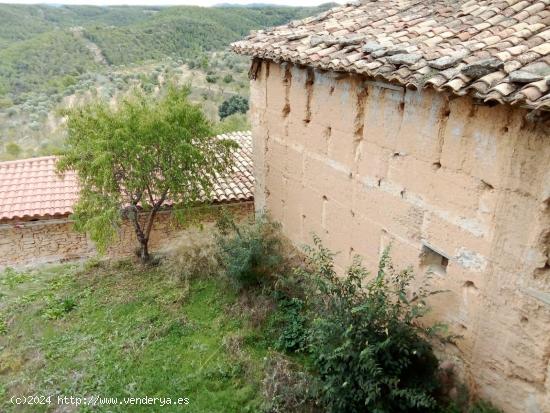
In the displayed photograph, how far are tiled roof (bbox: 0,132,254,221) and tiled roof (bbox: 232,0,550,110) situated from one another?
4310mm

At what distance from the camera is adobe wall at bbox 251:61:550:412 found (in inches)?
164

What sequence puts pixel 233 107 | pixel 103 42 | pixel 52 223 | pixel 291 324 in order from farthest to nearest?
pixel 103 42 < pixel 233 107 < pixel 52 223 < pixel 291 324

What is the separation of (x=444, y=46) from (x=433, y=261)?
7.79 feet

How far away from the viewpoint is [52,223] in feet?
34.5

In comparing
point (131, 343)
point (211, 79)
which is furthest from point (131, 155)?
point (211, 79)

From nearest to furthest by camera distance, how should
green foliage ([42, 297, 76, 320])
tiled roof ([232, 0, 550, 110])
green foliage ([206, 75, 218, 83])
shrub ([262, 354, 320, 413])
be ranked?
tiled roof ([232, 0, 550, 110]) < shrub ([262, 354, 320, 413]) < green foliage ([42, 297, 76, 320]) < green foliage ([206, 75, 218, 83])

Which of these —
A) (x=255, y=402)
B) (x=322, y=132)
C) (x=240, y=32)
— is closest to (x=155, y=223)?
(x=322, y=132)

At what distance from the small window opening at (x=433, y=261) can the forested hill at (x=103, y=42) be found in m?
30.5

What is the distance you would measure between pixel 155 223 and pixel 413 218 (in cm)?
694

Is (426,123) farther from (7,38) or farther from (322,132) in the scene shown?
(7,38)

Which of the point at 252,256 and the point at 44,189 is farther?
the point at 44,189

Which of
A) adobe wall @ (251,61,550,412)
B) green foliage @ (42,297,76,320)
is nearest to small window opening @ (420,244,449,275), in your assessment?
adobe wall @ (251,61,550,412)

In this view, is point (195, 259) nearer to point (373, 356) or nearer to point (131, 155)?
point (131, 155)

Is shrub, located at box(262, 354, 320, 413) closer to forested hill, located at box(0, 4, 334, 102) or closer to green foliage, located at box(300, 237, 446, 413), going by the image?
green foliage, located at box(300, 237, 446, 413)
